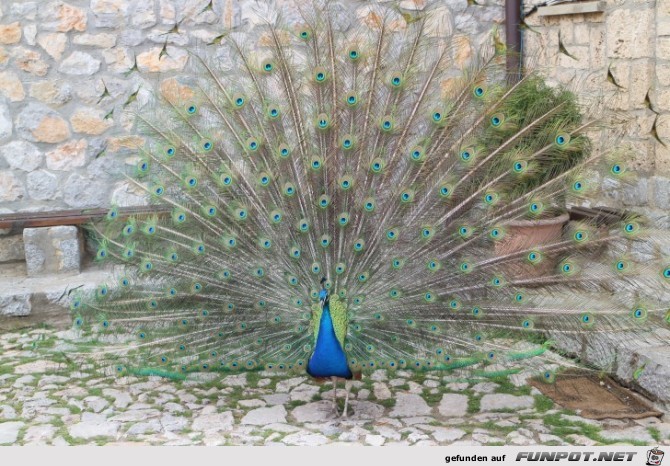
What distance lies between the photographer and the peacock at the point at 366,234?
3.69m

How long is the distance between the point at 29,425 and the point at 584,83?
11.0 ft

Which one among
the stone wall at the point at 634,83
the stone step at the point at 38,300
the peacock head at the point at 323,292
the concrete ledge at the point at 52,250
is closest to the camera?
the peacock head at the point at 323,292

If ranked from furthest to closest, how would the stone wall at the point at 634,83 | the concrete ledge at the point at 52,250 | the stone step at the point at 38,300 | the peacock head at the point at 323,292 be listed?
the concrete ledge at the point at 52,250 → the stone step at the point at 38,300 → the stone wall at the point at 634,83 → the peacock head at the point at 323,292

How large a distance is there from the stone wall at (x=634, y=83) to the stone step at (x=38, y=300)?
295cm

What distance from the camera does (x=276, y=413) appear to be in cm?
402

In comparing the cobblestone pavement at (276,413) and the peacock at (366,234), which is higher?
the peacock at (366,234)

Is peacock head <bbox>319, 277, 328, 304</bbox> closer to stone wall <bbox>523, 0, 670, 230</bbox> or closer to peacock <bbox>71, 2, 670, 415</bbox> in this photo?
peacock <bbox>71, 2, 670, 415</bbox>

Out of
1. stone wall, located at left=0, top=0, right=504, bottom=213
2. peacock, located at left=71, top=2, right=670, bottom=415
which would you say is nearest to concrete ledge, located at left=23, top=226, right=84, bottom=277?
stone wall, located at left=0, top=0, right=504, bottom=213

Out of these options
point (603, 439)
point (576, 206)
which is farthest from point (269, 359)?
point (576, 206)

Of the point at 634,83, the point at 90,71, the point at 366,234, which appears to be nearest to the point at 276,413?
the point at 366,234

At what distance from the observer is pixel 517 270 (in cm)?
374

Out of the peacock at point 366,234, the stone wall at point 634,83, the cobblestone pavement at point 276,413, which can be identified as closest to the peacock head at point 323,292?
the peacock at point 366,234

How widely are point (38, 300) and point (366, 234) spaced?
2548 millimetres

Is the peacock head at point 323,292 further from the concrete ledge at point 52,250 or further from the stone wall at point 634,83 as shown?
the concrete ledge at point 52,250
